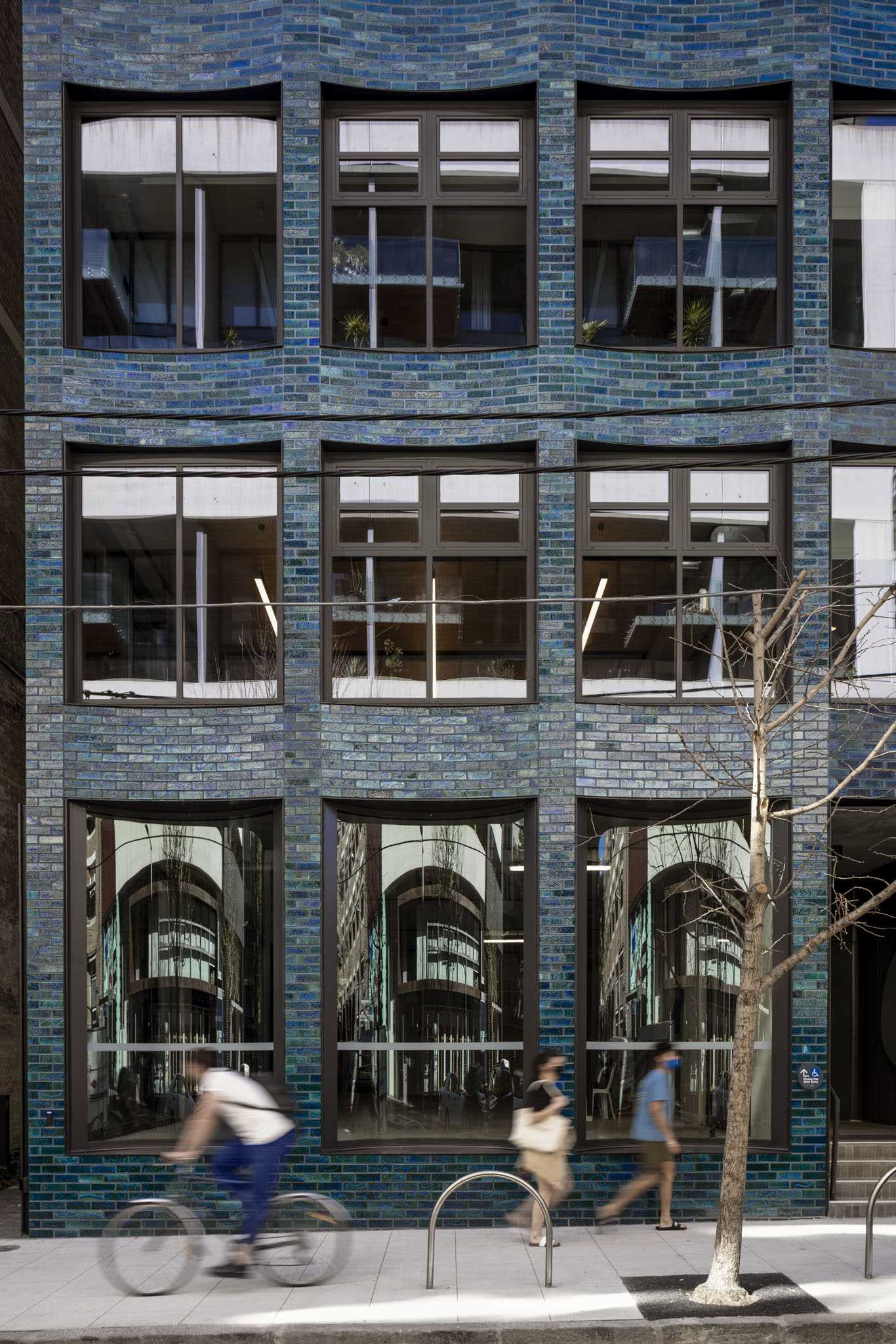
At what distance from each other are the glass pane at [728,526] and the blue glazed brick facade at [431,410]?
0.44 m

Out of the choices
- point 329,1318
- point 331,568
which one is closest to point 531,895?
point 331,568

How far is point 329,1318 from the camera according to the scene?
9102 millimetres

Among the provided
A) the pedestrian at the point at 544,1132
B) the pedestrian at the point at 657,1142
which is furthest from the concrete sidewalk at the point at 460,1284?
the pedestrian at the point at 544,1132

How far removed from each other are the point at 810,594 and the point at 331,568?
490 centimetres

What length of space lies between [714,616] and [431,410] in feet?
11.7

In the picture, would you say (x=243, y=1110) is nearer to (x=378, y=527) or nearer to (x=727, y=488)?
(x=378, y=527)

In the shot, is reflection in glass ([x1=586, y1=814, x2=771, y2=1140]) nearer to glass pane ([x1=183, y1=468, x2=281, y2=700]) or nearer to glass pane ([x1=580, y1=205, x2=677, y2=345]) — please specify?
glass pane ([x1=183, y1=468, x2=281, y2=700])

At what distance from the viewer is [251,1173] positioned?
980cm

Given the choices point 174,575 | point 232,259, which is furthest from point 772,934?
point 232,259

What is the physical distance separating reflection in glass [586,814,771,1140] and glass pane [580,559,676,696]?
1.42 meters

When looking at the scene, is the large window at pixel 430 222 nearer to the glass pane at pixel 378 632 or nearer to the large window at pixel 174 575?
the large window at pixel 174 575

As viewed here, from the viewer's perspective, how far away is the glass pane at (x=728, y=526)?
1349 centimetres

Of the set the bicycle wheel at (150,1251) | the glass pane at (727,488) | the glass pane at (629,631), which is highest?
the glass pane at (727,488)

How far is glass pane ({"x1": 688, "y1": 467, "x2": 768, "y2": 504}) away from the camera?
13.5 metres
